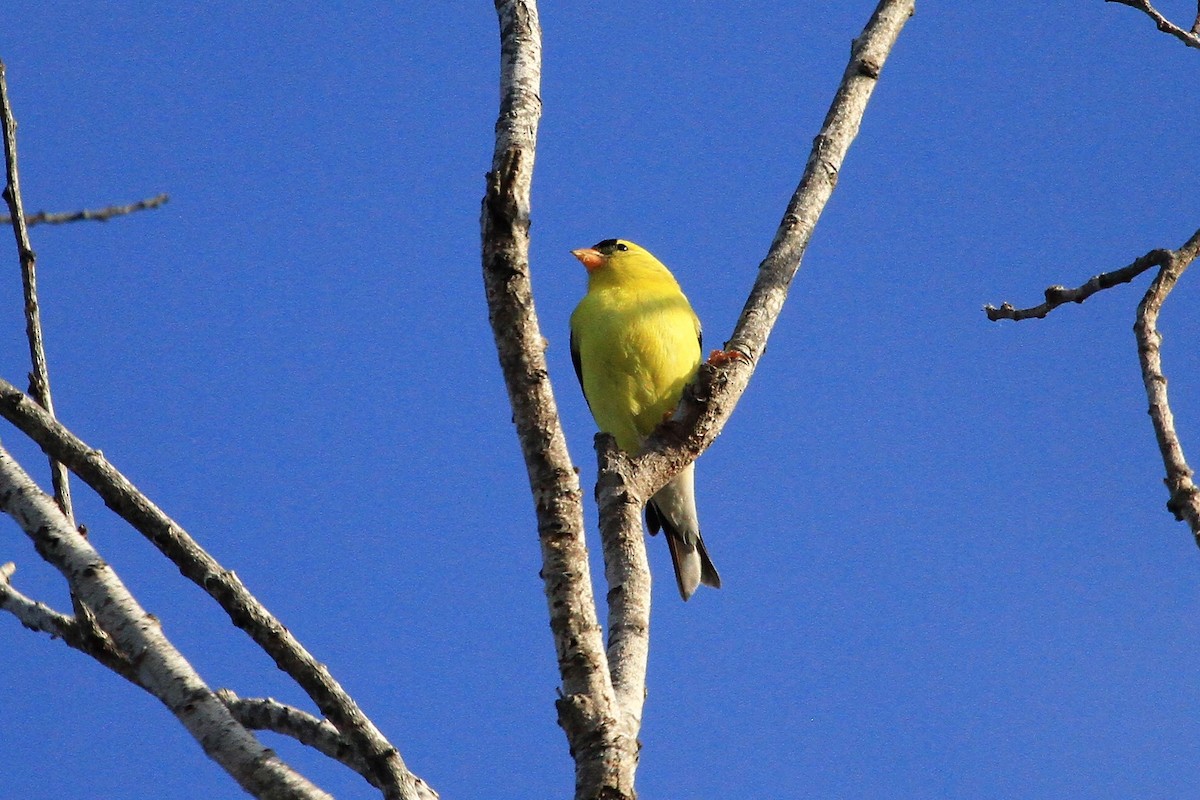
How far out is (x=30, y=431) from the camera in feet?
8.45

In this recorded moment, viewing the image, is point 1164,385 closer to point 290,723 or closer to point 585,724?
point 585,724

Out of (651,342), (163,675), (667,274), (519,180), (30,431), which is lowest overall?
(163,675)

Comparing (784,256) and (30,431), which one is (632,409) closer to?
(784,256)

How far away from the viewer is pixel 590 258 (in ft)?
25.3

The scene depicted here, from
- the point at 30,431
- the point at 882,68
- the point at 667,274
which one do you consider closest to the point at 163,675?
the point at 30,431

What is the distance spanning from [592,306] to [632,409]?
0.74 meters

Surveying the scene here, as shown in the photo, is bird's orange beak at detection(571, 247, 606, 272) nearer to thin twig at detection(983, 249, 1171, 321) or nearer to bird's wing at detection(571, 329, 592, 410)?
bird's wing at detection(571, 329, 592, 410)

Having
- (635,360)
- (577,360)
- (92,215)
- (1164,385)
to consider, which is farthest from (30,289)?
(577,360)

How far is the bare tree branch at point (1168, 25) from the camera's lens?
3445 millimetres

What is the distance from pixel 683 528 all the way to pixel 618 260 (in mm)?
1794

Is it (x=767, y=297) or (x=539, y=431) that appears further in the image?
(x=767, y=297)

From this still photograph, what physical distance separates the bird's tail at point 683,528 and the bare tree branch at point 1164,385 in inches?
159

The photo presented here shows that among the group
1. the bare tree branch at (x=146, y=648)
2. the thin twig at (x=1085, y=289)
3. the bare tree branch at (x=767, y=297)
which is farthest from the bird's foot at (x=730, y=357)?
the bare tree branch at (x=146, y=648)

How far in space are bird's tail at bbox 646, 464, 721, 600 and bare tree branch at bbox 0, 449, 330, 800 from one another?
4.68m
